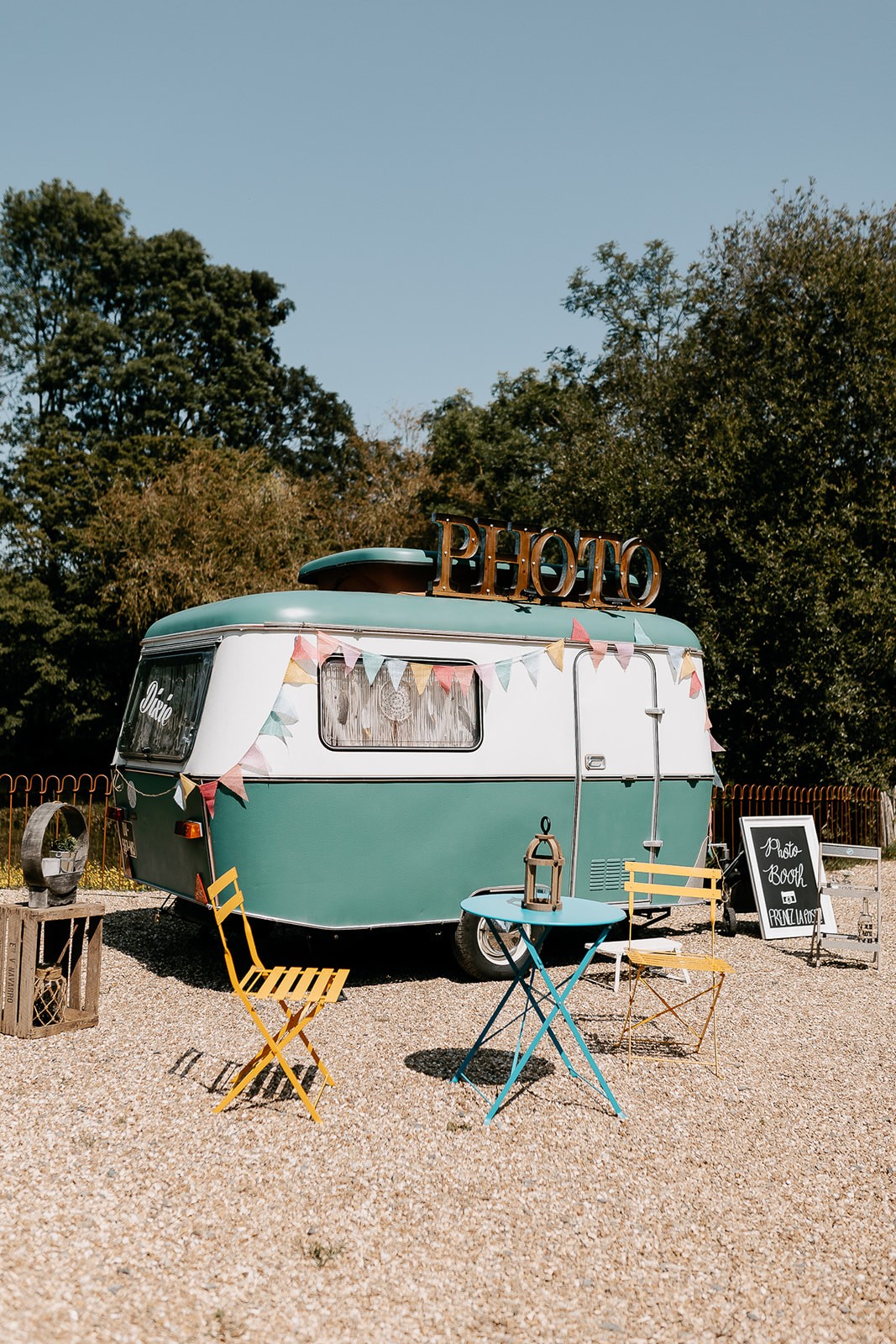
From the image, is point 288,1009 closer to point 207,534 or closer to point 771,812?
point 771,812

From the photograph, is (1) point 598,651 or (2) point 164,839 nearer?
(2) point 164,839

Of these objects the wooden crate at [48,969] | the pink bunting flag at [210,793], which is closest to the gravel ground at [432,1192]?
the wooden crate at [48,969]

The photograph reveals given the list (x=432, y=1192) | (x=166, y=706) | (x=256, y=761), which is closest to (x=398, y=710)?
(x=256, y=761)

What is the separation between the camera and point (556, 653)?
8258mm

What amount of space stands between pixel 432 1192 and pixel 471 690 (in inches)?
157

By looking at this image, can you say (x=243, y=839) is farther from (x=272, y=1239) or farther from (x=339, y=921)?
(x=272, y=1239)

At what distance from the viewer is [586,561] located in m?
9.32

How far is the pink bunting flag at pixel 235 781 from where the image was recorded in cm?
682

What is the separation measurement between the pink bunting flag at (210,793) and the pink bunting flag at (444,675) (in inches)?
66.3

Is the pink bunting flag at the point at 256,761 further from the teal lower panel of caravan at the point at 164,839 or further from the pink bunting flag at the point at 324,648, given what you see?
the pink bunting flag at the point at 324,648

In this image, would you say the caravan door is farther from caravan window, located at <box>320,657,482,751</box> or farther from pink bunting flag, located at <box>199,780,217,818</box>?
pink bunting flag, located at <box>199,780,217,818</box>

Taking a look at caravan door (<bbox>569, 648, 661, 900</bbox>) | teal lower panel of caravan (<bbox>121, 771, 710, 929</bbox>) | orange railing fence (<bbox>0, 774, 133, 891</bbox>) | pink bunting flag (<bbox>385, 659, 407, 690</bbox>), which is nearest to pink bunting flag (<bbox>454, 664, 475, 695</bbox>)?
pink bunting flag (<bbox>385, 659, 407, 690</bbox>)

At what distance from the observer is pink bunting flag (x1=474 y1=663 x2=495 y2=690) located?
784 cm

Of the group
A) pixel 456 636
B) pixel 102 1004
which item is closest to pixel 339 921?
pixel 102 1004
